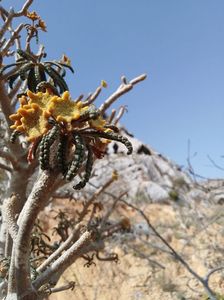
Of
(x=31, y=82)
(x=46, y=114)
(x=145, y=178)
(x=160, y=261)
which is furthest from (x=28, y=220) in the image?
(x=145, y=178)

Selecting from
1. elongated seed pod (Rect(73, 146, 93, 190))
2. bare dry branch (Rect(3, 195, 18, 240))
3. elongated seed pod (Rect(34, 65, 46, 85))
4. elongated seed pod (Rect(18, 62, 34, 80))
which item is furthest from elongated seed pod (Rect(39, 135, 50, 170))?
elongated seed pod (Rect(18, 62, 34, 80))

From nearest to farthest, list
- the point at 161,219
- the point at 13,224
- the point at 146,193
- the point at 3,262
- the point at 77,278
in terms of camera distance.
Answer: the point at 13,224 → the point at 3,262 → the point at 77,278 → the point at 161,219 → the point at 146,193

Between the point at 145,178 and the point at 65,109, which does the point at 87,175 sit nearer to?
the point at 65,109

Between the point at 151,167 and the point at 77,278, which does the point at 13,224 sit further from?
the point at 151,167

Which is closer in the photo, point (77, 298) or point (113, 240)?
point (77, 298)

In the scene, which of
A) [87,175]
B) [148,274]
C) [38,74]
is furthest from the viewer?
[148,274]

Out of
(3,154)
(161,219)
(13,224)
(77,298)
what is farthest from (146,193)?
(13,224)
